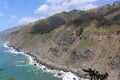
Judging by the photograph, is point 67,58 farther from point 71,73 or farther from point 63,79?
point 63,79

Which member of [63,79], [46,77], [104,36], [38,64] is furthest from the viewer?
[38,64]

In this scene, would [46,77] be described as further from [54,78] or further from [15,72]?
[15,72]

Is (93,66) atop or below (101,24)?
below

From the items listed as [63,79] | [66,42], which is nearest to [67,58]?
[66,42]

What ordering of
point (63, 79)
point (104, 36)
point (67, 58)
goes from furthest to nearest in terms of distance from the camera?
point (67, 58) < point (104, 36) < point (63, 79)

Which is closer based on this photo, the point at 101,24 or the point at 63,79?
the point at 63,79

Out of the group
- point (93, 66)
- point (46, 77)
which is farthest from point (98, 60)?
point (46, 77)

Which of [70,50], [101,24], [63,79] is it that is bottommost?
[63,79]

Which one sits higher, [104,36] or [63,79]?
[104,36]

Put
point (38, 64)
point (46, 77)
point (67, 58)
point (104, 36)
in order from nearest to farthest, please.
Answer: point (46, 77), point (104, 36), point (67, 58), point (38, 64)
